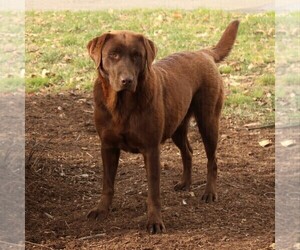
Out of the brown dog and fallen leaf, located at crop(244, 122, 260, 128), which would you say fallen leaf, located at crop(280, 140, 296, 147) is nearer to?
fallen leaf, located at crop(244, 122, 260, 128)

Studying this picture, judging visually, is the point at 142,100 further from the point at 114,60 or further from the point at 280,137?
the point at 280,137

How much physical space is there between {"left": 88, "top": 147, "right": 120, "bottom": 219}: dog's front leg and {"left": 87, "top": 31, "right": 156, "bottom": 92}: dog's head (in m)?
0.68

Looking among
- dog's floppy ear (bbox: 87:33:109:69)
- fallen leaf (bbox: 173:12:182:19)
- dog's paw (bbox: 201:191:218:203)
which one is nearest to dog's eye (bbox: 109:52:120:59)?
dog's floppy ear (bbox: 87:33:109:69)

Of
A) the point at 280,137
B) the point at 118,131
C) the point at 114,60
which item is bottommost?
the point at 280,137

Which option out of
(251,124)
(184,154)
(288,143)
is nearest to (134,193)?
(184,154)

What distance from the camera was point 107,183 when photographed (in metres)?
5.88

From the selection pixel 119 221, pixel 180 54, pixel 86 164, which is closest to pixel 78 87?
pixel 86 164

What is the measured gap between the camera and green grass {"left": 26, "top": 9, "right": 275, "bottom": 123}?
31.4 feet

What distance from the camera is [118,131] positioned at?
18.0 ft

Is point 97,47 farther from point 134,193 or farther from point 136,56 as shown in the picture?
point 134,193

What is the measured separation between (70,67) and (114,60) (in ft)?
16.7

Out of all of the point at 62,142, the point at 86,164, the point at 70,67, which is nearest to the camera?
the point at 86,164

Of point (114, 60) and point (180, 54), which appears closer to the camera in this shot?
point (114, 60)

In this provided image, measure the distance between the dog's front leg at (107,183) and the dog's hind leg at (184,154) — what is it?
2.63 feet
